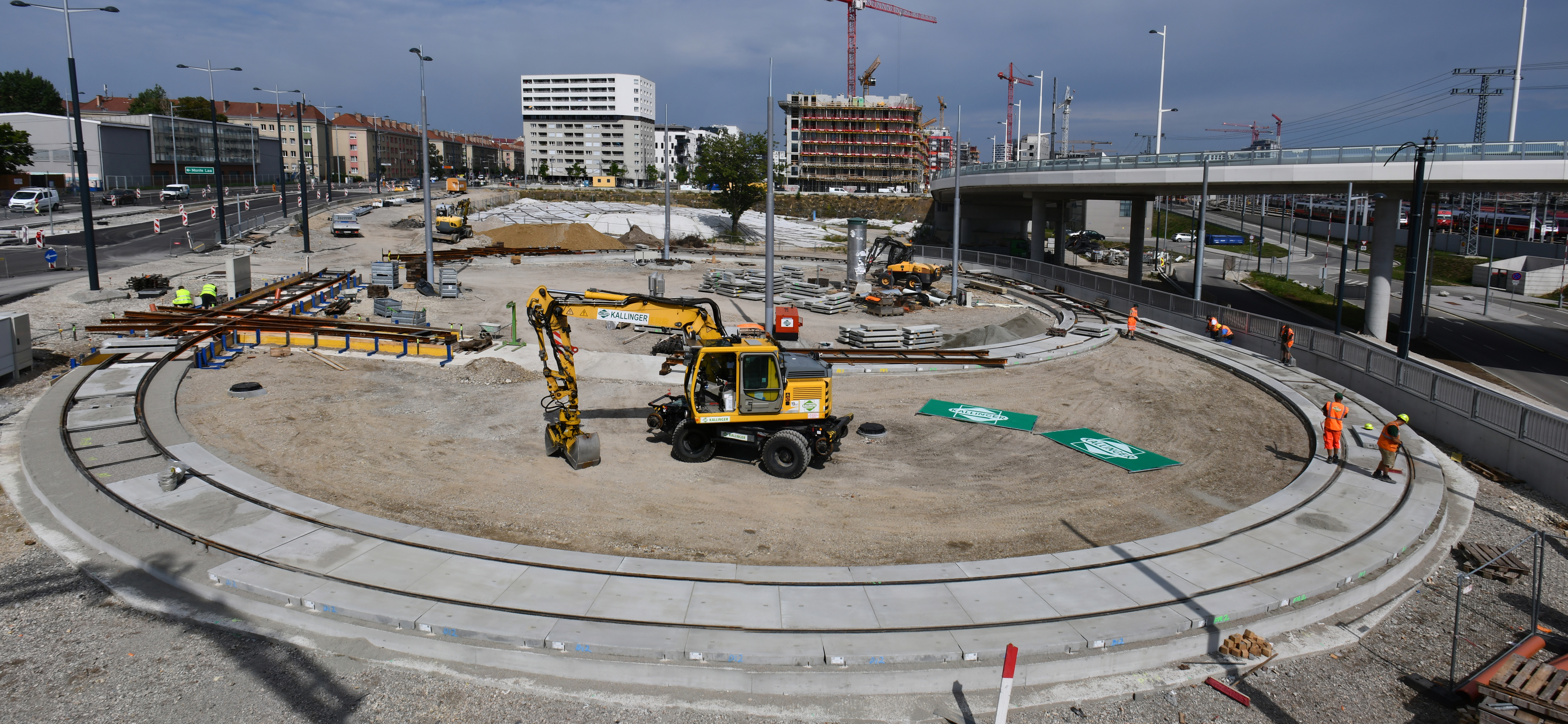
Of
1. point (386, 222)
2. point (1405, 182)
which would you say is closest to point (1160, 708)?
point (1405, 182)

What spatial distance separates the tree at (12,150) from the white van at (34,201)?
10.9 meters

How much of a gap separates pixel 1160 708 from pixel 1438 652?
4366mm

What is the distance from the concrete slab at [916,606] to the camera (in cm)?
1071

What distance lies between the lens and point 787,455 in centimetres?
1642

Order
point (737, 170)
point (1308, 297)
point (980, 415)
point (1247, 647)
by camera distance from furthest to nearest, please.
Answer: point (737, 170) → point (1308, 297) → point (980, 415) → point (1247, 647)

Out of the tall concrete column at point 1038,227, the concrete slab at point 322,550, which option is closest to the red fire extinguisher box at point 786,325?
the concrete slab at point 322,550

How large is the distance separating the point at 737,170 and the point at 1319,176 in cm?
5080

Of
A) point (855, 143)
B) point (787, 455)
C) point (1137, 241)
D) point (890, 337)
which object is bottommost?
point (787, 455)

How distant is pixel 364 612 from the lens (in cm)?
1045

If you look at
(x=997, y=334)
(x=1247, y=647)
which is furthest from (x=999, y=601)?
(x=997, y=334)

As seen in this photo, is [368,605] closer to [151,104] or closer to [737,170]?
[737,170]

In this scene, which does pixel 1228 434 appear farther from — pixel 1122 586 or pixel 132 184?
pixel 132 184

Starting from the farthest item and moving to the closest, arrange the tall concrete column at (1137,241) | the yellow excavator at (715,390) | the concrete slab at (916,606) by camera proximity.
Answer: the tall concrete column at (1137,241), the yellow excavator at (715,390), the concrete slab at (916,606)

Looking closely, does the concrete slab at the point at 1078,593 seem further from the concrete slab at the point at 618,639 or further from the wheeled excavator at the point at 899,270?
the wheeled excavator at the point at 899,270
